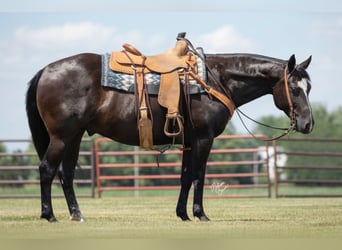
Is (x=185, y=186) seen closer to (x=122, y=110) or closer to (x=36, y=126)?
(x=122, y=110)

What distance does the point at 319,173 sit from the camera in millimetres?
41562

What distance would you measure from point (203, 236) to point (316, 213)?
3605mm

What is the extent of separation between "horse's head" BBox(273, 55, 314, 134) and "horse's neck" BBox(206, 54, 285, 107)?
168mm

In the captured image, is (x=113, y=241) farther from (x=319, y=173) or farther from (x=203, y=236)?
(x=319, y=173)

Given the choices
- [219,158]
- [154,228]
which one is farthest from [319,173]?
[154,228]

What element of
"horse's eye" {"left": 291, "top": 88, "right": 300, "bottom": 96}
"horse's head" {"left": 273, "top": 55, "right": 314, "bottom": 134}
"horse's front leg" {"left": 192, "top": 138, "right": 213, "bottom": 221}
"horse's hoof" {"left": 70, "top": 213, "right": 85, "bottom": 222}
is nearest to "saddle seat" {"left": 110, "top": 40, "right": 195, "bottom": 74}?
"horse's front leg" {"left": 192, "top": 138, "right": 213, "bottom": 221}

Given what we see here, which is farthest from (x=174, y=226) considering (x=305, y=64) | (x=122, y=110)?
(x=305, y=64)

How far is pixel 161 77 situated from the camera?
361 inches

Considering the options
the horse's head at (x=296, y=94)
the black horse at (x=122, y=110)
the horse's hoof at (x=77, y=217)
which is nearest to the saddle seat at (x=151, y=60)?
the black horse at (x=122, y=110)

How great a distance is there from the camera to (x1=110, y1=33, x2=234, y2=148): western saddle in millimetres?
9094

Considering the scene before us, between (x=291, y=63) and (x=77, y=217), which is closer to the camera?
(x=77, y=217)

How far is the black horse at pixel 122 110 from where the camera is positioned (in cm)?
891

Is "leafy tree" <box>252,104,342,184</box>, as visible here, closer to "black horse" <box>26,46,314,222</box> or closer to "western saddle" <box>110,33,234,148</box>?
"black horse" <box>26,46,314,222</box>

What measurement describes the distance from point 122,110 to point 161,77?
2.01ft
